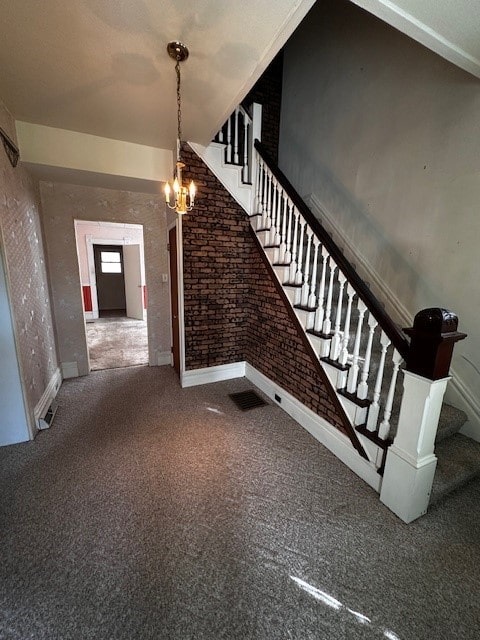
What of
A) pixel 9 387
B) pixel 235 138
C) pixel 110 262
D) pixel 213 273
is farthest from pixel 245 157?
pixel 110 262

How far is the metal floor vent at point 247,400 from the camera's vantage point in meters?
2.90

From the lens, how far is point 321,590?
1264 mm

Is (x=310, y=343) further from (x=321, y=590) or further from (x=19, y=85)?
(x=19, y=85)

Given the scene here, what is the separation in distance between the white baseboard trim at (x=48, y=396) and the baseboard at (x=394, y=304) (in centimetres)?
359

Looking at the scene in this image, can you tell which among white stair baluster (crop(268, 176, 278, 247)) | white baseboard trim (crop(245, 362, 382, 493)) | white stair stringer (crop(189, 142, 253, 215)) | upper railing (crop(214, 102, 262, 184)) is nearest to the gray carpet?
white baseboard trim (crop(245, 362, 382, 493))

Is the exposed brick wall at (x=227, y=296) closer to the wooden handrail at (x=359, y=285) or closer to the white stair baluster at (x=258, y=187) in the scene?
the white stair baluster at (x=258, y=187)

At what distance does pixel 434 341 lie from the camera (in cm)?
141

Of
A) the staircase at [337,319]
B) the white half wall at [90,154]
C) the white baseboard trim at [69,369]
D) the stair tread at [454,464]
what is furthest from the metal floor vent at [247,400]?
the white half wall at [90,154]

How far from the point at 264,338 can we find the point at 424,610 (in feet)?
7.61

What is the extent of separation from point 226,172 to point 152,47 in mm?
1497

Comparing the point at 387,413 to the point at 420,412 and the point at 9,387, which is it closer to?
the point at 420,412

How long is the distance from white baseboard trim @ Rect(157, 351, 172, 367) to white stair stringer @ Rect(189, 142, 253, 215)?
2388 millimetres

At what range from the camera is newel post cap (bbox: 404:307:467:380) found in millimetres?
1402

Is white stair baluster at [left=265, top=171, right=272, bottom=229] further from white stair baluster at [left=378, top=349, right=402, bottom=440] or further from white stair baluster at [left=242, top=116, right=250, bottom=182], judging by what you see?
white stair baluster at [left=378, top=349, right=402, bottom=440]
